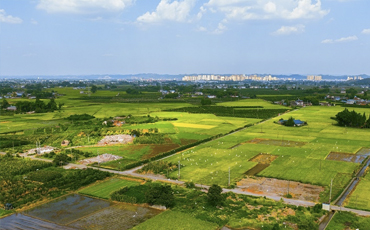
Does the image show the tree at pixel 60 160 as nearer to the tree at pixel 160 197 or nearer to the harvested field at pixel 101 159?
the harvested field at pixel 101 159

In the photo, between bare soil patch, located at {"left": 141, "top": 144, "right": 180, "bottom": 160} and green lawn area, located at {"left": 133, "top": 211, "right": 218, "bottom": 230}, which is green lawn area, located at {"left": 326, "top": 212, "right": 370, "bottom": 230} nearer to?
green lawn area, located at {"left": 133, "top": 211, "right": 218, "bottom": 230}

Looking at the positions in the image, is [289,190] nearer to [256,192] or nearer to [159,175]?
[256,192]

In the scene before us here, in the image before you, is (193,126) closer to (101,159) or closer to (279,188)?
(101,159)

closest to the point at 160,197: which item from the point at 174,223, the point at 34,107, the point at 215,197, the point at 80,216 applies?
the point at 174,223

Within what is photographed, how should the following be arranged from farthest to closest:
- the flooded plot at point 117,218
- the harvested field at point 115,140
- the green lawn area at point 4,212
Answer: the harvested field at point 115,140 < the green lawn area at point 4,212 < the flooded plot at point 117,218

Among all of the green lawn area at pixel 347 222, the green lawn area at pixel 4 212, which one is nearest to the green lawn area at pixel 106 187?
the green lawn area at pixel 4 212
